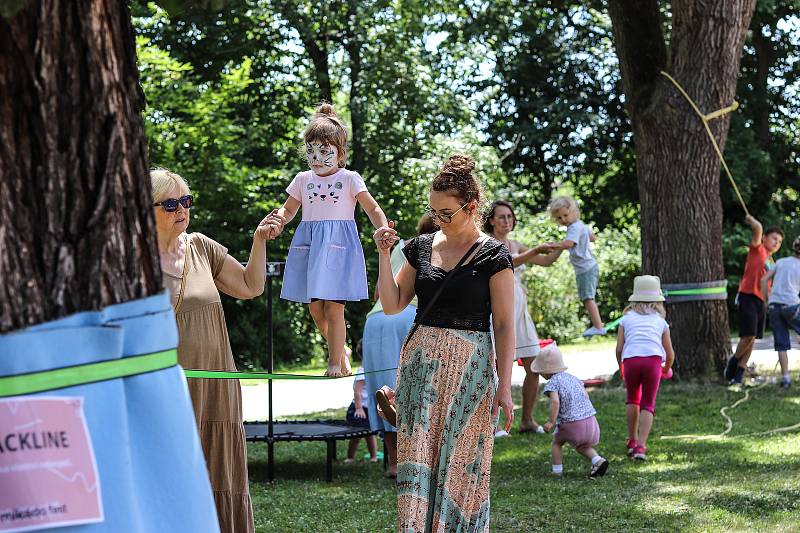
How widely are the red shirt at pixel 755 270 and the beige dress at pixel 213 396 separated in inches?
391

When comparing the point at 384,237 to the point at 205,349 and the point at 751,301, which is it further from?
the point at 751,301

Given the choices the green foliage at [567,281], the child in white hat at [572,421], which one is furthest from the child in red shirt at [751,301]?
the green foliage at [567,281]

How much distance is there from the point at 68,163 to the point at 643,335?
6.74 meters

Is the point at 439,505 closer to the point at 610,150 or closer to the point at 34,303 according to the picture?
the point at 34,303

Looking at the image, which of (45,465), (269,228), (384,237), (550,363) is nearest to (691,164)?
(550,363)

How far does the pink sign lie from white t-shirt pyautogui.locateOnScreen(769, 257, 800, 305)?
1232cm

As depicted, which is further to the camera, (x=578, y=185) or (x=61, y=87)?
(x=578, y=185)

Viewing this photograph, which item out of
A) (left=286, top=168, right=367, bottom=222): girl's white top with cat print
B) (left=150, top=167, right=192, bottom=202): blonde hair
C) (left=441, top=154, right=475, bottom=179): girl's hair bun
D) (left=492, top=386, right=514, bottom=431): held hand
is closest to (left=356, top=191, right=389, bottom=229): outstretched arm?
(left=286, top=168, right=367, bottom=222): girl's white top with cat print

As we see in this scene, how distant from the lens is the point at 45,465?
2.38 m

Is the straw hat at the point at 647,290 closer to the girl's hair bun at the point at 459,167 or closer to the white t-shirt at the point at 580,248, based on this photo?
the white t-shirt at the point at 580,248

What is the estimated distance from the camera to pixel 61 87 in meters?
2.54

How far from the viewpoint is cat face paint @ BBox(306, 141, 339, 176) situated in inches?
223

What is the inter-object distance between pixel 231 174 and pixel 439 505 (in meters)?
16.3

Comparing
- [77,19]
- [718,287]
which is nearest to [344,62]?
[718,287]
